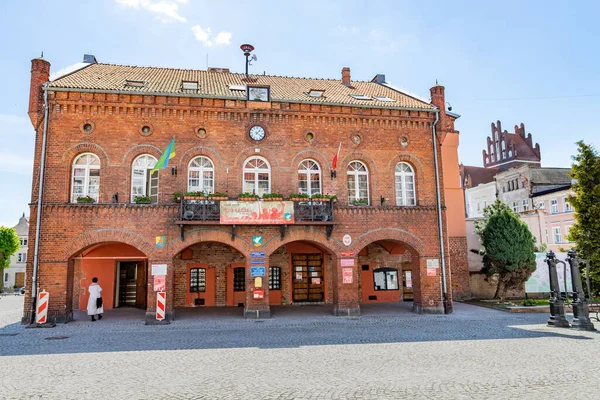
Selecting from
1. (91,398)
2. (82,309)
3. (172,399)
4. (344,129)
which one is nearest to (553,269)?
(344,129)

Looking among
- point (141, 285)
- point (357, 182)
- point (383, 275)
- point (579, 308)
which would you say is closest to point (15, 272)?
point (141, 285)

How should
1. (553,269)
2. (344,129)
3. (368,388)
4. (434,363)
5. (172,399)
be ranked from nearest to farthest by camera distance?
(172,399) → (368,388) → (434,363) → (553,269) → (344,129)

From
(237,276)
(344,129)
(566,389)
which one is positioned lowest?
(566,389)

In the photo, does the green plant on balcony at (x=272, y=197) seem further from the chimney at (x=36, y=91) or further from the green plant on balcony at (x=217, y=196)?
the chimney at (x=36, y=91)

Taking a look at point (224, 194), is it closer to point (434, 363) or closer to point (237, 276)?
point (237, 276)

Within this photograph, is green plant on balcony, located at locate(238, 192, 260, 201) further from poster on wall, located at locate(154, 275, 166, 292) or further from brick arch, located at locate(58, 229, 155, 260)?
poster on wall, located at locate(154, 275, 166, 292)

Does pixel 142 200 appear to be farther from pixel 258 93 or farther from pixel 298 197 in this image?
pixel 258 93

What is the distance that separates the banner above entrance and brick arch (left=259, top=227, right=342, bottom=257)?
2.71ft

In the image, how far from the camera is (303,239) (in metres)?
17.5

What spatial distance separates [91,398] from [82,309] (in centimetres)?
1448

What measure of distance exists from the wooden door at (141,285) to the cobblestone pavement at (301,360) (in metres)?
5.11

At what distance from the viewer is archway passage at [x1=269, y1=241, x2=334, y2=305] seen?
2125cm

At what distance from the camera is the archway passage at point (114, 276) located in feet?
63.6

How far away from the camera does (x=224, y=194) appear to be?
16.7 m
